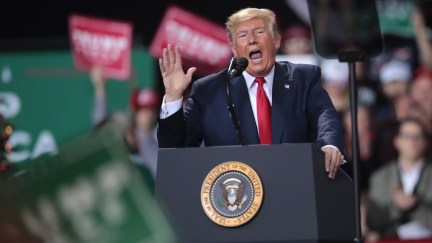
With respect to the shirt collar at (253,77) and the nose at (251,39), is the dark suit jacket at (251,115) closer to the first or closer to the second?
the shirt collar at (253,77)

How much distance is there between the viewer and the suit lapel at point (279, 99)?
2.60 metres

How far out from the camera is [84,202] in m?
0.49

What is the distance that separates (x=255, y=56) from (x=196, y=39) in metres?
4.38

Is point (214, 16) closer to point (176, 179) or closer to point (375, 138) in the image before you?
point (375, 138)

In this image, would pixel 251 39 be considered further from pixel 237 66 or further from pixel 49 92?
pixel 49 92

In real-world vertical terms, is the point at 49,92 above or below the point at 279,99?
below

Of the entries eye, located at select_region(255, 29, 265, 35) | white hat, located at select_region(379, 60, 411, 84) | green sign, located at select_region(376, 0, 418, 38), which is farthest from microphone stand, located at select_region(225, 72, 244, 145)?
green sign, located at select_region(376, 0, 418, 38)

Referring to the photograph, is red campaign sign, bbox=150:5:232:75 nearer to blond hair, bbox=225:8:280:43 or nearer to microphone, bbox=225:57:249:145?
blond hair, bbox=225:8:280:43

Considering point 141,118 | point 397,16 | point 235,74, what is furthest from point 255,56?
point 397,16

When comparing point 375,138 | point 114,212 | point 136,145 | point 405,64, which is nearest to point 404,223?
point 375,138

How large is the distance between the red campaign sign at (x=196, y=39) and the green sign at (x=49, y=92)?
0.71ft

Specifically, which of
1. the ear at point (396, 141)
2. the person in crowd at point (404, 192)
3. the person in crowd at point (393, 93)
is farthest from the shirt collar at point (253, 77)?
the person in crowd at point (393, 93)

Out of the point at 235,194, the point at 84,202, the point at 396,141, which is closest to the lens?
the point at 84,202

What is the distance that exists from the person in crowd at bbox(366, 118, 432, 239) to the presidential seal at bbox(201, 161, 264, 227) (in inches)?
124
